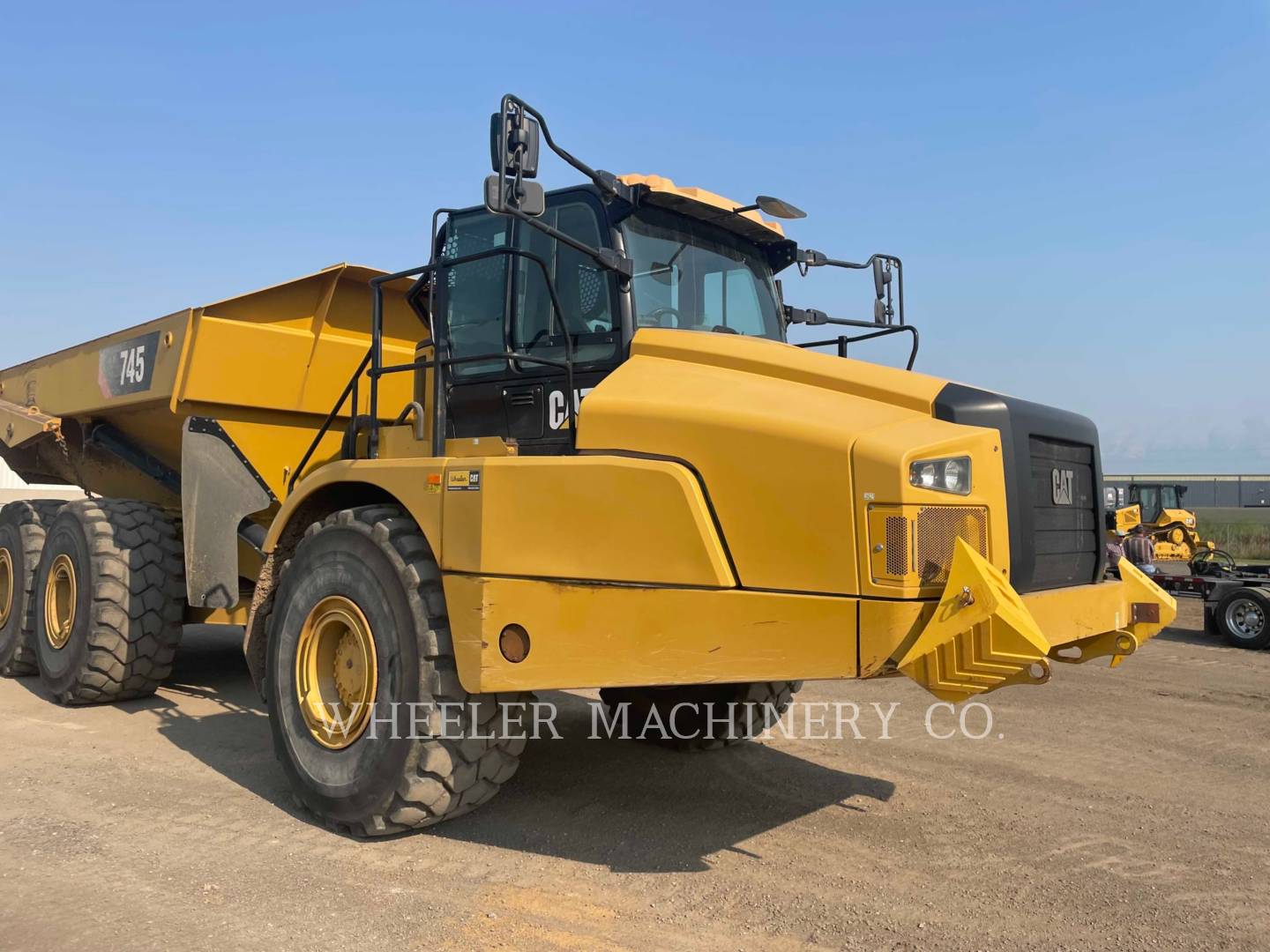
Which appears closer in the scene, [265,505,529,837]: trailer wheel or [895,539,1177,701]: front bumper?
[895,539,1177,701]: front bumper

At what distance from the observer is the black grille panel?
3852mm

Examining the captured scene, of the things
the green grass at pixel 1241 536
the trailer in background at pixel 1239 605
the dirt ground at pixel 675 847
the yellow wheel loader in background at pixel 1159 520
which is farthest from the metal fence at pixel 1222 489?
the dirt ground at pixel 675 847

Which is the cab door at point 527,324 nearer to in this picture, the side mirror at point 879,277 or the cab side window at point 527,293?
the cab side window at point 527,293

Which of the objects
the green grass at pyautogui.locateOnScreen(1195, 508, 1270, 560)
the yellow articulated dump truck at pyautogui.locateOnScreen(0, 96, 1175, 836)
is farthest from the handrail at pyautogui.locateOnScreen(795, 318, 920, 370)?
the green grass at pyautogui.locateOnScreen(1195, 508, 1270, 560)

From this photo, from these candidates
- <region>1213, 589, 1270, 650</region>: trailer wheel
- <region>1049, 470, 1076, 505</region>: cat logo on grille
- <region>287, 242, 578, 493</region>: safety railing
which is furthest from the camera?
<region>1213, 589, 1270, 650</region>: trailer wheel

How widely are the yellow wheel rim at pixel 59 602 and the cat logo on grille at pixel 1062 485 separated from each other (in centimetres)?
653

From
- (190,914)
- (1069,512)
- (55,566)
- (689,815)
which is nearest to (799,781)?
(689,815)

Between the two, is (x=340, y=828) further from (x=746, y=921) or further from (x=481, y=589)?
(x=746, y=921)

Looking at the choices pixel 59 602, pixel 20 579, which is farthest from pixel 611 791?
pixel 20 579

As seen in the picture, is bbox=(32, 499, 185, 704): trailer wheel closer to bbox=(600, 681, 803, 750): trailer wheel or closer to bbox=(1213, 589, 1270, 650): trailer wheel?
bbox=(600, 681, 803, 750): trailer wheel

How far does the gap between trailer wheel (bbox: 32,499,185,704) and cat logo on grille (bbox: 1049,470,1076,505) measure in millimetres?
5723

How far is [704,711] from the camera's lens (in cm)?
571

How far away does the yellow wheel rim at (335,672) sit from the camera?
4.42 metres

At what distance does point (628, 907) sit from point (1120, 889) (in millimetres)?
1914
